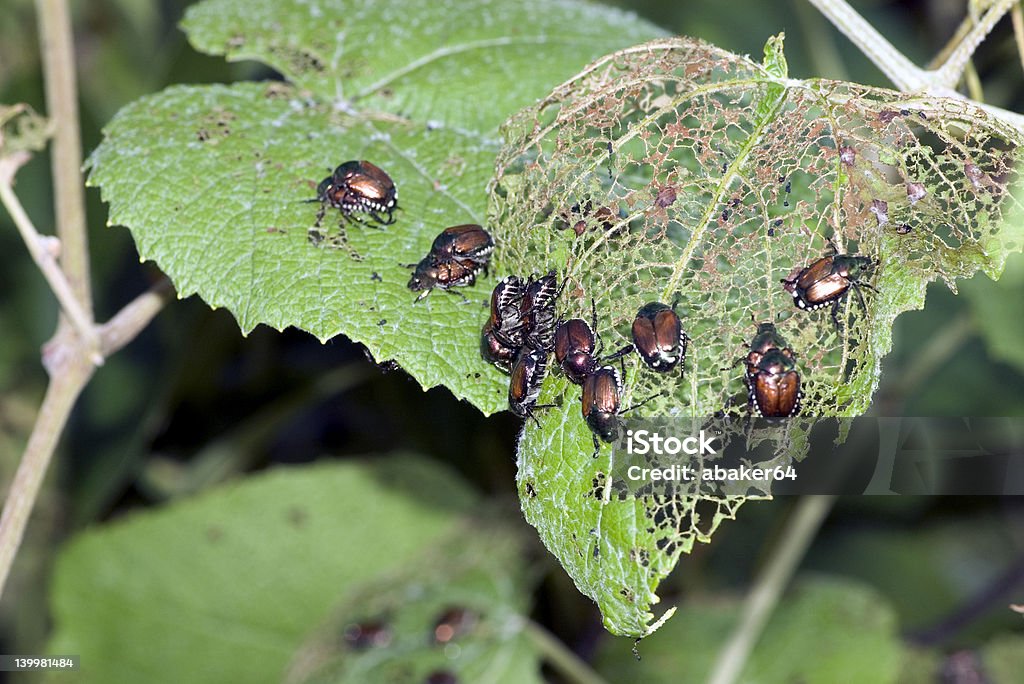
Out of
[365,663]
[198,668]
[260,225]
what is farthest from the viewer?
[198,668]

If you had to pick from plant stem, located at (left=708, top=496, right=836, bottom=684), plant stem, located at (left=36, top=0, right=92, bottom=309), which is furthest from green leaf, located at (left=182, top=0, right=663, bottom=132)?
plant stem, located at (left=708, top=496, right=836, bottom=684)

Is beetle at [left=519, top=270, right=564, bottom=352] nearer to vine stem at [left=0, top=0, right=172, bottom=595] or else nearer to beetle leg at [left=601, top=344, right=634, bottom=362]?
beetle leg at [left=601, top=344, right=634, bottom=362]

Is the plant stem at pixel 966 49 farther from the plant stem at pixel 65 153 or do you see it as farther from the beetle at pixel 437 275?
the plant stem at pixel 65 153

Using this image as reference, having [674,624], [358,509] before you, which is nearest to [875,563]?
[674,624]

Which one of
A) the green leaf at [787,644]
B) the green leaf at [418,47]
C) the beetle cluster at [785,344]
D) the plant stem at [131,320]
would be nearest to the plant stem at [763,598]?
the green leaf at [787,644]

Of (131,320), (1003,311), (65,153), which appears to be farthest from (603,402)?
(1003,311)

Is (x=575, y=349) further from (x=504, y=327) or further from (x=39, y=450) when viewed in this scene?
(x=39, y=450)

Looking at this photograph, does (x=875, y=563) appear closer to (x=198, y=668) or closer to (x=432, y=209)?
(x=198, y=668)
